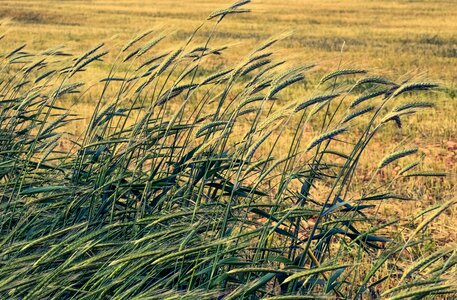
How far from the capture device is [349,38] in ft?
72.5

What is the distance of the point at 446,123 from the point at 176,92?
6.65 metres

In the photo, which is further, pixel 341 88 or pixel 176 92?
pixel 176 92

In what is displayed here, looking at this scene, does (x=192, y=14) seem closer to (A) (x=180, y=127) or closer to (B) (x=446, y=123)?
(B) (x=446, y=123)

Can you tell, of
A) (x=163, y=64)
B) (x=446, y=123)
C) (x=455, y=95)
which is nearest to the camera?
(x=163, y=64)

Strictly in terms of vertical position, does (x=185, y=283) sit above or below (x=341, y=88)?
below

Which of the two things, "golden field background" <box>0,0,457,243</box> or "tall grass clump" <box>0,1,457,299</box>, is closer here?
"tall grass clump" <box>0,1,457,299</box>

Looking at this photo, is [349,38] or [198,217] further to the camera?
[349,38]

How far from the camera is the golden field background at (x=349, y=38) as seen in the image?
206 inches

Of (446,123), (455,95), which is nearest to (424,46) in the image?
(455,95)

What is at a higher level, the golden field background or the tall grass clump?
the tall grass clump

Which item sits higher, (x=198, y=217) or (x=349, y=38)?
(x=198, y=217)

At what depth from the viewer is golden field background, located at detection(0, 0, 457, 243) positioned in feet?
17.2

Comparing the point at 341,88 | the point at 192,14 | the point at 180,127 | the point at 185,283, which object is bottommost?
the point at 192,14

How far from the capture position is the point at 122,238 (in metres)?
2.45
